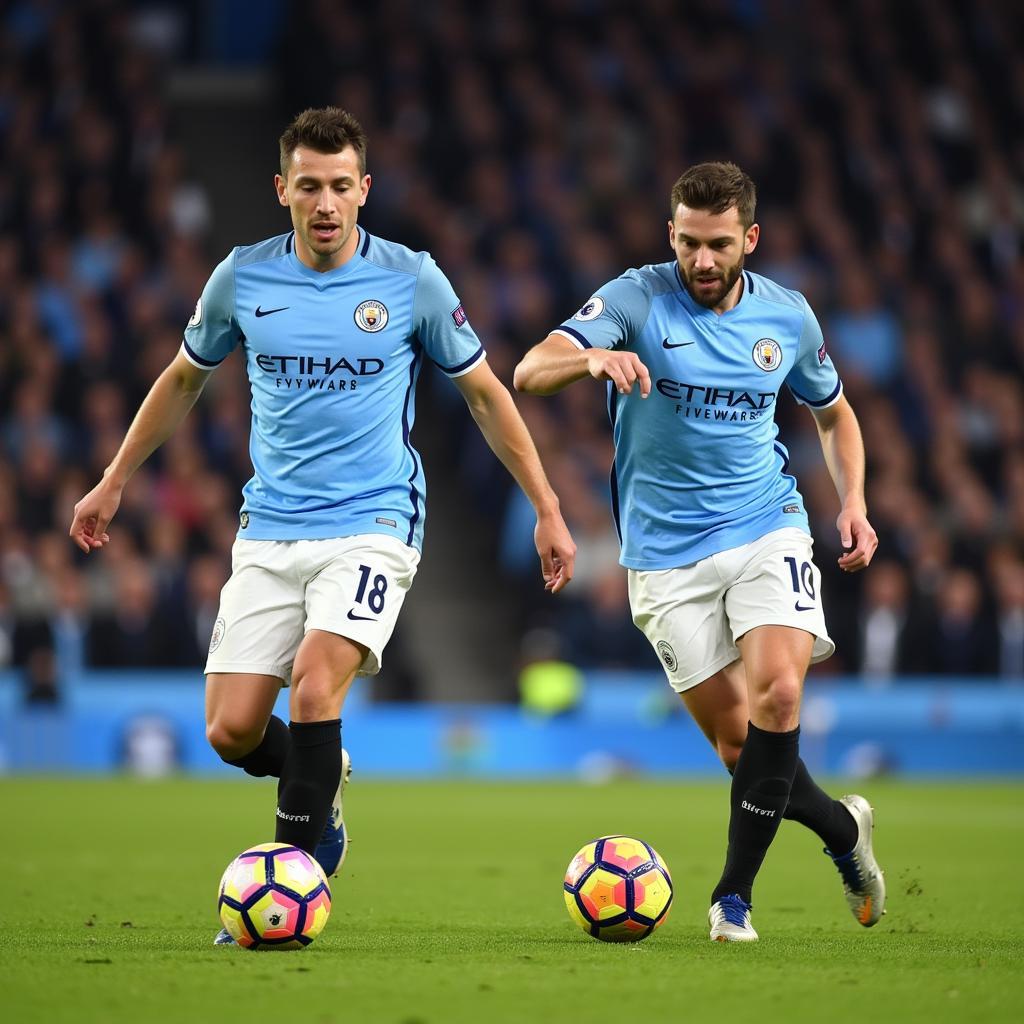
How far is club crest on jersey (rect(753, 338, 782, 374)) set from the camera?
673cm

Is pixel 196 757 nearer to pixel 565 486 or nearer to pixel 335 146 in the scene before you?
pixel 565 486

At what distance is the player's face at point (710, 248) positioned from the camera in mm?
6441

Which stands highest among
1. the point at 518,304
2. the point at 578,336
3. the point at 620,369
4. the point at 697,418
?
the point at 518,304

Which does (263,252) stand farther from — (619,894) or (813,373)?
(619,894)

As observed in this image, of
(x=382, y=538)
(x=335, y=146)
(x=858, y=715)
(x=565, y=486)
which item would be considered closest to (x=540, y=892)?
(x=382, y=538)

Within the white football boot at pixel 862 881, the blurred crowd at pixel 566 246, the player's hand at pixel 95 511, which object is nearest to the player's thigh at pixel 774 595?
the white football boot at pixel 862 881

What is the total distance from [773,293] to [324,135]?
1.73 metres

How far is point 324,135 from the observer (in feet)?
20.6

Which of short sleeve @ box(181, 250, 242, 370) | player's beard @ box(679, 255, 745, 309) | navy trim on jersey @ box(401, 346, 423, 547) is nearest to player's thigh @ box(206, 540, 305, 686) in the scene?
navy trim on jersey @ box(401, 346, 423, 547)

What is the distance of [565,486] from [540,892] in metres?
10.4

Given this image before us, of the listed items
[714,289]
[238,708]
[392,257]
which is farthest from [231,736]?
[714,289]

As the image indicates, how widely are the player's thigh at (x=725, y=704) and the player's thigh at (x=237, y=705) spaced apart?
4.87 ft

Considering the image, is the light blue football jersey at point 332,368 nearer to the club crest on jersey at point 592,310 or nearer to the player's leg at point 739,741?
the club crest on jersey at point 592,310

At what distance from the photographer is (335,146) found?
6.30 meters
